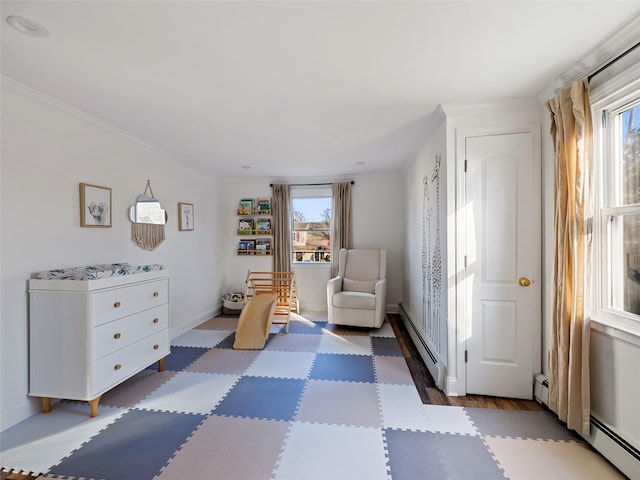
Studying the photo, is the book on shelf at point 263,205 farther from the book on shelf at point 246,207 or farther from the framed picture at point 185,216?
the framed picture at point 185,216

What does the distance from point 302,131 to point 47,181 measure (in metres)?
2.16

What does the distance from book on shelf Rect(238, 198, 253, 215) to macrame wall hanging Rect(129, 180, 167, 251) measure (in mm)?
1706

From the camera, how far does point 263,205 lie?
17.0 ft

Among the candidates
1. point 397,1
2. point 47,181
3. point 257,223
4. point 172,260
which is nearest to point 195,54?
point 397,1

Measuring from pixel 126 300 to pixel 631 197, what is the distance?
3524 mm

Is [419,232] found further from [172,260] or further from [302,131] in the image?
[172,260]

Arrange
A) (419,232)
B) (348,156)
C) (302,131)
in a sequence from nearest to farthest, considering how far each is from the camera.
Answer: (302,131), (419,232), (348,156)

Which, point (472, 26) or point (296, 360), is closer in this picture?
point (472, 26)

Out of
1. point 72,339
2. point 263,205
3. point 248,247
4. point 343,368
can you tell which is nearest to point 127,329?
point 72,339

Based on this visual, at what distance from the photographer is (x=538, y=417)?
2084 millimetres

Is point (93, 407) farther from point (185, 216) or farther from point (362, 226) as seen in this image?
point (362, 226)

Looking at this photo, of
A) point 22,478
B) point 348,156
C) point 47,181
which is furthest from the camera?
point 348,156

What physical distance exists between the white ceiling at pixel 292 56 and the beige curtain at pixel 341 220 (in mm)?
2177

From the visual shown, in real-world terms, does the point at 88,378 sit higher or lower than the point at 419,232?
lower
